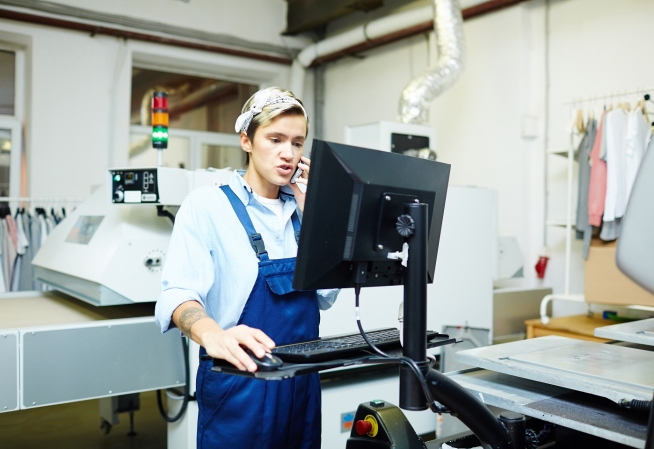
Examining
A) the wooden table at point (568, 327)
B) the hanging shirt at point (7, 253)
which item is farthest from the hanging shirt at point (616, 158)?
the hanging shirt at point (7, 253)

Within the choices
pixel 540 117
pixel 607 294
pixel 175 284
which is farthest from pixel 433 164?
pixel 540 117

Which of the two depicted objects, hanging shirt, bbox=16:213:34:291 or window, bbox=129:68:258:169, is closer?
hanging shirt, bbox=16:213:34:291

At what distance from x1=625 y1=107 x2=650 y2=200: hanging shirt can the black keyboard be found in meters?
2.27

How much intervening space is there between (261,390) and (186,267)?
0.31m

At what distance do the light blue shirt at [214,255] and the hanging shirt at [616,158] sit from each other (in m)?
2.19

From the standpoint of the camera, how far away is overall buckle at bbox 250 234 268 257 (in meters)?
1.19

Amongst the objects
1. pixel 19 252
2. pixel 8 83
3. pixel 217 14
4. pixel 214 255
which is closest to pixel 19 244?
pixel 19 252

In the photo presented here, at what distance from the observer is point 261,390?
1177mm

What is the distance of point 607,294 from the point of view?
279cm

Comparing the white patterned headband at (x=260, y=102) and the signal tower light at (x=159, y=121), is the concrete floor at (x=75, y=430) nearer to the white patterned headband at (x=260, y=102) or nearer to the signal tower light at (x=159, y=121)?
the signal tower light at (x=159, y=121)

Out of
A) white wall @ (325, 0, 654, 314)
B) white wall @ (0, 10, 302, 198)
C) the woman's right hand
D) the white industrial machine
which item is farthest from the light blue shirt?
white wall @ (0, 10, 302, 198)

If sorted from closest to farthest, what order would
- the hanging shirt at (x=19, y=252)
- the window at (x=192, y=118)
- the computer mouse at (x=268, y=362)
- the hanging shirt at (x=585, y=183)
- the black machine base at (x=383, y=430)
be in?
the computer mouse at (x=268, y=362) → the black machine base at (x=383, y=430) → the hanging shirt at (x=585, y=183) → the hanging shirt at (x=19, y=252) → the window at (x=192, y=118)

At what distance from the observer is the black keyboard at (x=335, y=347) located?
0.81 metres

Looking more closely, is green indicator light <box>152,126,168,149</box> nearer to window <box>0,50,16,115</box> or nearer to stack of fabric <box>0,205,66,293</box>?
stack of fabric <box>0,205,66,293</box>
